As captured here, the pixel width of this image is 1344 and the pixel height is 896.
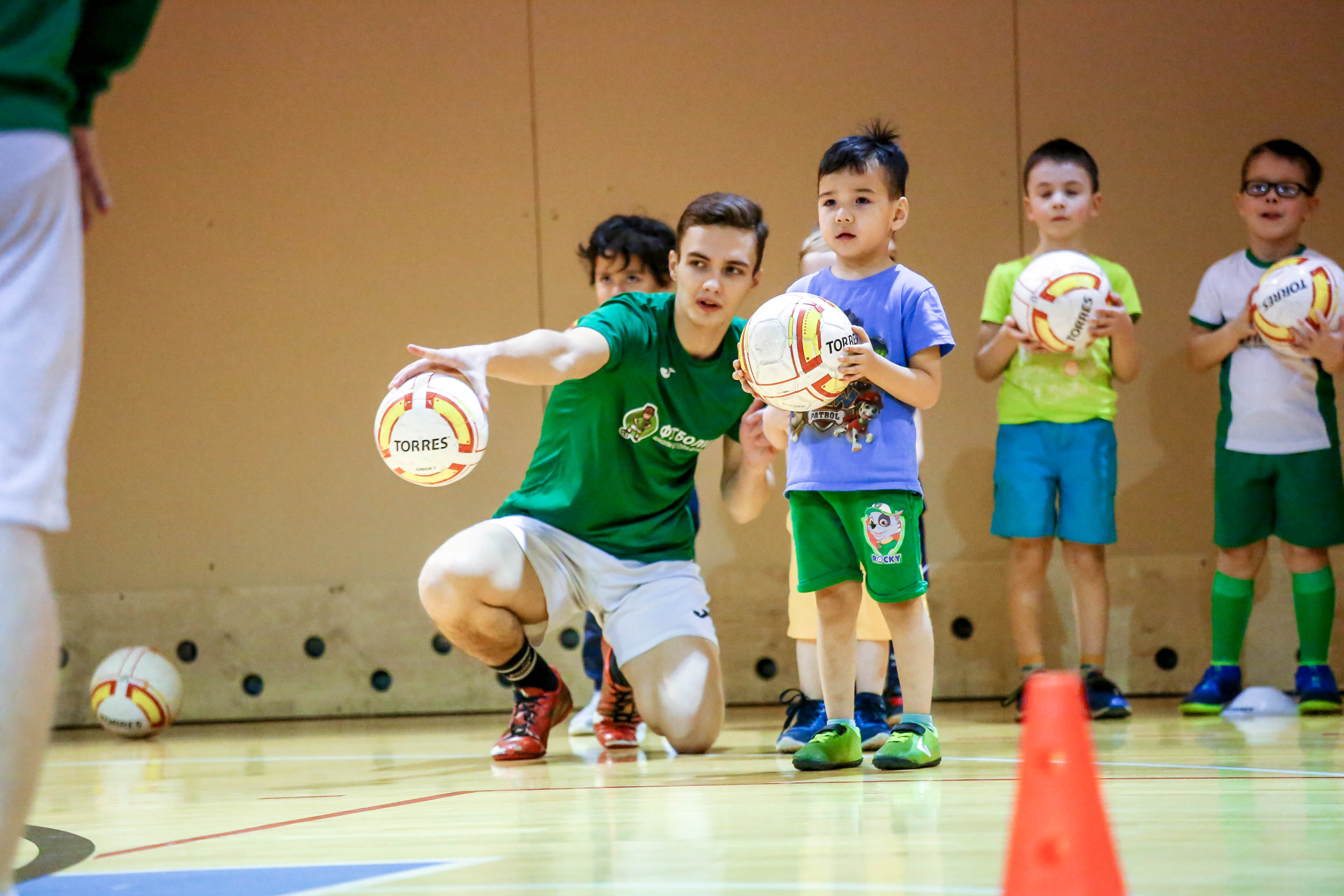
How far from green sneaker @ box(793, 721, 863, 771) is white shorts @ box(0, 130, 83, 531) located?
2029mm

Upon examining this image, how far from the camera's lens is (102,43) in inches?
69.1

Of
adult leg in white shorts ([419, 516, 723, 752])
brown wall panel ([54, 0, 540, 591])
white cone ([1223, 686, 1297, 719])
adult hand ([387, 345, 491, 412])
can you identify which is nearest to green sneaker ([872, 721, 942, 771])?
adult leg in white shorts ([419, 516, 723, 752])

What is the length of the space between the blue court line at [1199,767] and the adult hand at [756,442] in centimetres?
101

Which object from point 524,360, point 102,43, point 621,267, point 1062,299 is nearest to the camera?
point 102,43

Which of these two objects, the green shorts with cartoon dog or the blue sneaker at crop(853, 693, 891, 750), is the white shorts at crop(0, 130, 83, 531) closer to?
the green shorts with cartoon dog

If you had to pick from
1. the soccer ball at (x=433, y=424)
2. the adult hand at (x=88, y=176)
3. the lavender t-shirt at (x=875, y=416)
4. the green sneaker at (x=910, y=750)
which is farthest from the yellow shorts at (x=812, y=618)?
the adult hand at (x=88, y=176)

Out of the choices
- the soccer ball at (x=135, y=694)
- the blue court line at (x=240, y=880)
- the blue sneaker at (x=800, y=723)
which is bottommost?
the soccer ball at (x=135, y=694)

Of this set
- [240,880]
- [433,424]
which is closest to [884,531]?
[433,424]

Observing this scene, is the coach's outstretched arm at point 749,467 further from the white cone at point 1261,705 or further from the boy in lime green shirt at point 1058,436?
the white cone at point 1261,705

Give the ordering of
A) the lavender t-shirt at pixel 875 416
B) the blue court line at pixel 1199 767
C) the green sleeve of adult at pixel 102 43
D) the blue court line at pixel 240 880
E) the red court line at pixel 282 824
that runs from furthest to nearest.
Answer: the lavender t-shirt at pixel 875 416 < the blue court line at pixel 1199 767 < the red court line at pixel 282 824 < the blue court line at pixel 240 880 < the green sleeve of adult at pixel 102 43

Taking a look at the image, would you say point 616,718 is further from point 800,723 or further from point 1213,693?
point 1213,693

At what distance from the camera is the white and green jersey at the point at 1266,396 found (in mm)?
4828

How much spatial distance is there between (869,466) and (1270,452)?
2366mm

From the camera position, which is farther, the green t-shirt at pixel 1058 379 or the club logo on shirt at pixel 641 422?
the green t-shirt at pixel 1058 379
